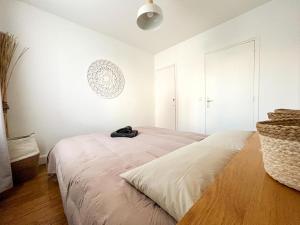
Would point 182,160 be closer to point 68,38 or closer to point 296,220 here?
point 296,220

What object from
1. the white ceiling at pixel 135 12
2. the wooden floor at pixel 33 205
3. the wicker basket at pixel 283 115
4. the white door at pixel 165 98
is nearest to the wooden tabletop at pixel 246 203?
the wicker basket at pixel 283 115

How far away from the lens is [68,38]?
242 centimetres

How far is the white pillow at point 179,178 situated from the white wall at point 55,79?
7.12 ft

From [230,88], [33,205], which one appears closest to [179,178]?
[33,205]

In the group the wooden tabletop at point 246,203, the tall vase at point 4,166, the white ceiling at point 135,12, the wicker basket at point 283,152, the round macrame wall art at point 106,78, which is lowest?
the tall vase at point 4,166

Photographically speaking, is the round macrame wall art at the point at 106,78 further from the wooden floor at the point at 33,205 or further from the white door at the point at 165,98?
the wooden floor at the point at 33,205

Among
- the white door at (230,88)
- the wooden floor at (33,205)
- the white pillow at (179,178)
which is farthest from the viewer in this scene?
the white door at (230,88)

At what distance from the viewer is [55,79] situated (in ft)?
7.52

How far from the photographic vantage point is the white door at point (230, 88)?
2.26 metres

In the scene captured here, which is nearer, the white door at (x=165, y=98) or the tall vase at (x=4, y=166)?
the tall vase at (x=4, y=166)

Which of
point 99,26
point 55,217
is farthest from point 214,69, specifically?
point 55,217

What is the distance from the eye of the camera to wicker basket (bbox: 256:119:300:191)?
0.35 metres

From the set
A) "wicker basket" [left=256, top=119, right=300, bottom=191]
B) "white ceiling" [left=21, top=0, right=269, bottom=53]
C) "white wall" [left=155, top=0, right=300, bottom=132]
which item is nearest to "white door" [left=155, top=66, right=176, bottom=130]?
"white wall" [left=155, top=0, right=300, bottom=132]

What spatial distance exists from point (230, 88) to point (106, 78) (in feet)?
7.89
